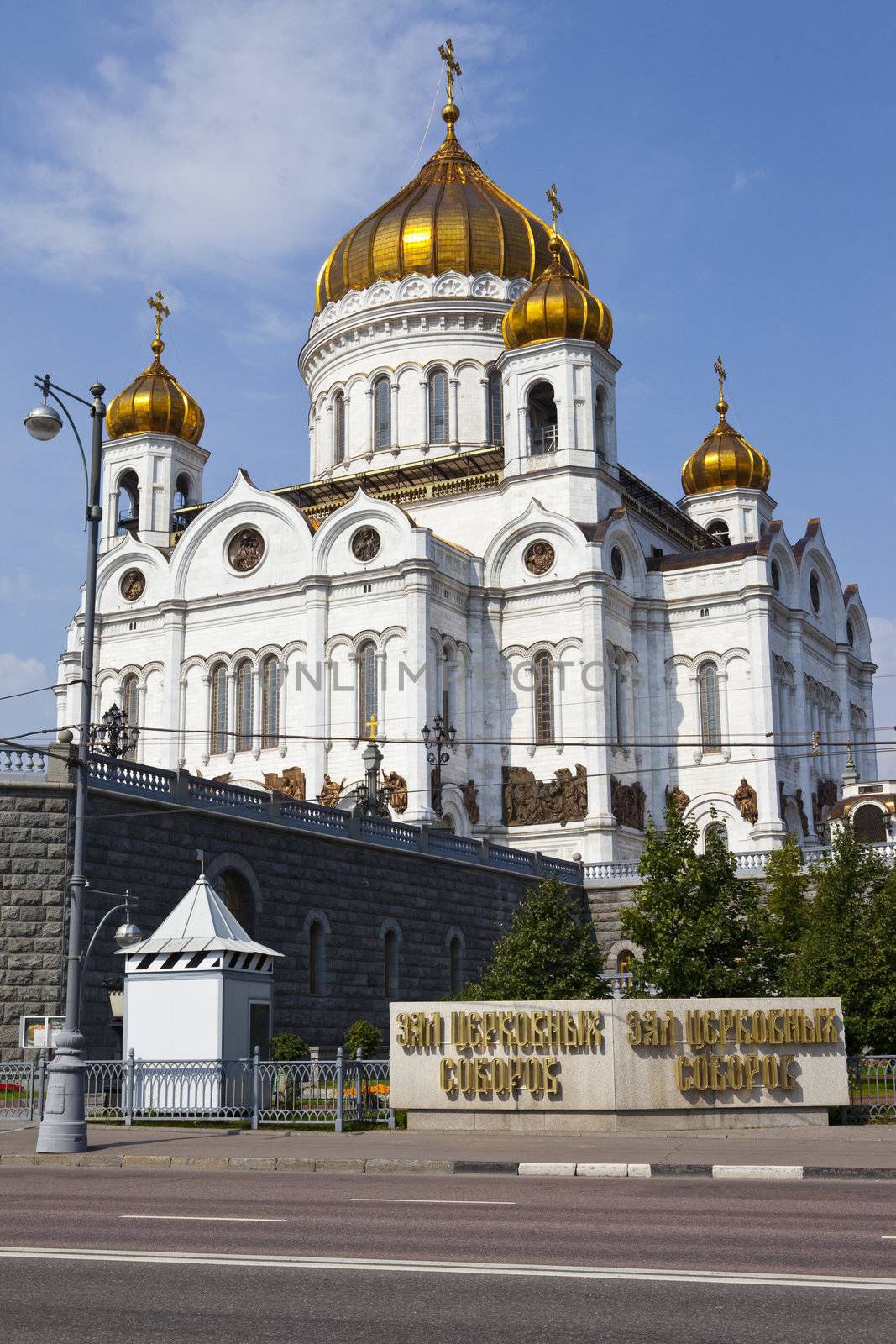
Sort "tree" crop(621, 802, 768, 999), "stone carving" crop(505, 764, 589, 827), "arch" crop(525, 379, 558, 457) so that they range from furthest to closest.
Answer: "arch" crop(525, 379, 558, 457) < "stone carving" crop(505, 764, 589, 827) < "tree" crop(621, 802, 768, 999)

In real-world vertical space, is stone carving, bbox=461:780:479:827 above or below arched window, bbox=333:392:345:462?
below

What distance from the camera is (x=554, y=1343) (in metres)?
6.75

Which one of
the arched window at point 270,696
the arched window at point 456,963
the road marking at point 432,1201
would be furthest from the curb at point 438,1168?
the arched window at point 270,696

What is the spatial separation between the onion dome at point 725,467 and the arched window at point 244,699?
2287cm

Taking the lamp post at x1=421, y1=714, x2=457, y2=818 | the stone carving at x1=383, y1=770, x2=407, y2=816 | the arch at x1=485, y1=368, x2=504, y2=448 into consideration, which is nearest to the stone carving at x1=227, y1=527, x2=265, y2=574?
the lamp post at x1=421, y1=714, x2=457, y2=818

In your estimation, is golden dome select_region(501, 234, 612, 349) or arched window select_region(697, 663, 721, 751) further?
golden dome select_region(501, 234, 612, 349)

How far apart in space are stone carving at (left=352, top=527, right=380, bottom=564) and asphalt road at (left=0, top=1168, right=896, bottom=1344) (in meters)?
38.7

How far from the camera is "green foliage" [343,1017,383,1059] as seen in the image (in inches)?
1169

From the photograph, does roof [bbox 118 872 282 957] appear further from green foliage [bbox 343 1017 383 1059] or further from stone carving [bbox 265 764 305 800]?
stone carving [bbox 265 764 305 800]

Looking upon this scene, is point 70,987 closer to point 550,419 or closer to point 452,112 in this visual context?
point 550,419

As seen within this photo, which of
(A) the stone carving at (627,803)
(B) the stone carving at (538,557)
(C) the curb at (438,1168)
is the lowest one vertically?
(C) the curb at (438,1168)

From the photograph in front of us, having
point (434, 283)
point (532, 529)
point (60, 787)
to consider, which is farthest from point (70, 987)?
point (434, 283)

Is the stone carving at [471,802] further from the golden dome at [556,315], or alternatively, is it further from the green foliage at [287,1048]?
the green foliage at [287,1048]

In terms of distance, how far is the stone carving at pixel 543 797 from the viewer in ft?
158
